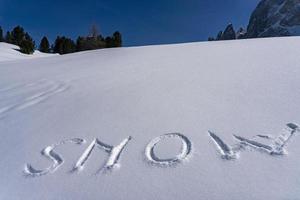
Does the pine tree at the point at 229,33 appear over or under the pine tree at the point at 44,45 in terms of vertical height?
over

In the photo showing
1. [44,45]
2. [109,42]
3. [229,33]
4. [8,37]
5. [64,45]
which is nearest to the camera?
[109,42]

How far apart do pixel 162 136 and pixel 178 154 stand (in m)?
0.24

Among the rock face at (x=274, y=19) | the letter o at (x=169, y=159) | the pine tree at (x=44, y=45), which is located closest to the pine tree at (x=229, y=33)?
the rock face at (x=274, y=19)

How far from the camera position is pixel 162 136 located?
1.80 meters

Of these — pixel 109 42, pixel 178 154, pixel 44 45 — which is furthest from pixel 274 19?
pixel 178 154

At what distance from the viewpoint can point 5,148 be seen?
1.97 metres

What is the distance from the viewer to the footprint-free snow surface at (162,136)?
136 cm

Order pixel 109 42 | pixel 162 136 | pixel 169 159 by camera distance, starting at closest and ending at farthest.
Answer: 1. pixel 169 159
2. pixel 162 136
3. pixel 109 42

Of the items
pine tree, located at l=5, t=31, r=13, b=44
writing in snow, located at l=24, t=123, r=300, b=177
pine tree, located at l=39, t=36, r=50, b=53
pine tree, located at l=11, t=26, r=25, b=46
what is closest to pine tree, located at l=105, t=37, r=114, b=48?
pine tree, located at l=39, t=36, r=50, b=53

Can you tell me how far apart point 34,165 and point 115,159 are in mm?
517

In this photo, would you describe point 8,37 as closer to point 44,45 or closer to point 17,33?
point 17,33

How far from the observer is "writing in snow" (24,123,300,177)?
4.97 ft

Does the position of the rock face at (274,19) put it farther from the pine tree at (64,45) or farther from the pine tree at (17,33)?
the pine tree at (17,33)

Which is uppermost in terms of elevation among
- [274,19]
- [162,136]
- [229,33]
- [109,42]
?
[274,19]
